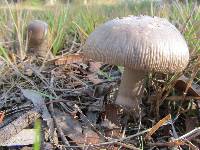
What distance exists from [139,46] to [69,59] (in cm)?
88

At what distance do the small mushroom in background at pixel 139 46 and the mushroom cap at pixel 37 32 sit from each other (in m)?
1.23

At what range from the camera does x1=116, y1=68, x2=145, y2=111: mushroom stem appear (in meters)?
1.68

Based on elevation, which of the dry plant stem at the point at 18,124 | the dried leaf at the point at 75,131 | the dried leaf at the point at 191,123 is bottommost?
the dried leaf at the point at 191,123

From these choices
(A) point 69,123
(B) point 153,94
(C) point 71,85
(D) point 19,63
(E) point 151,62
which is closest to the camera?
(E) point 151,62

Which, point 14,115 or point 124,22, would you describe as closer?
point 124,22

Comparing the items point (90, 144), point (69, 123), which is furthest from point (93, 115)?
point (90, 144)

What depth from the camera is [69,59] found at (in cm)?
227

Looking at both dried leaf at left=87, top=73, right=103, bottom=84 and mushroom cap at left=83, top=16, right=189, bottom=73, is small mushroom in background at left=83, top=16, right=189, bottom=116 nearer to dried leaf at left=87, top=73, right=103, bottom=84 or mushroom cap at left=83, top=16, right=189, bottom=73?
mushroom cap at left=83, top=16, right=189, bottom=73

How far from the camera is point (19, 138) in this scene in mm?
1498

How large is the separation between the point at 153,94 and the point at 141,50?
41cm

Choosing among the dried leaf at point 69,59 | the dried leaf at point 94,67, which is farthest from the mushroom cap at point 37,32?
the dried leaf at point 94,67

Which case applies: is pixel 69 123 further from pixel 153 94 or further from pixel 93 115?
pixel 153 94

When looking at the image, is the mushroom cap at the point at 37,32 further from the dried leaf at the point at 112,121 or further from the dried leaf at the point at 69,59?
the dried leaf at the point at 112,121

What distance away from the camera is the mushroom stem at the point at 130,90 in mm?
1677
